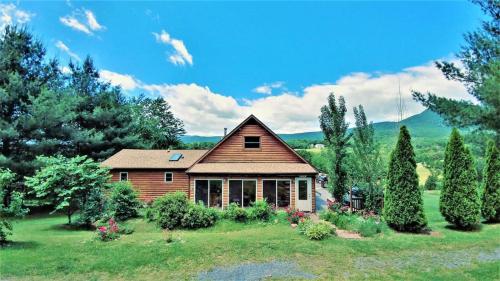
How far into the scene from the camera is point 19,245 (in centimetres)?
967

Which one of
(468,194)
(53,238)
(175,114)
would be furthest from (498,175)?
(175,114)

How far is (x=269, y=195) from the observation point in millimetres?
17594

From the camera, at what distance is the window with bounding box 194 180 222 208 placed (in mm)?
17906

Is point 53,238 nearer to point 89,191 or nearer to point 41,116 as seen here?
point 89,191

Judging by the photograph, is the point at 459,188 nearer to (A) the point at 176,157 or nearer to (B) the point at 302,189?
(B) the point at 302,189

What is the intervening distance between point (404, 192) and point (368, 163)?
10.6 ft

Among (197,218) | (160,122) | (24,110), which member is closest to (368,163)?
(197,218)

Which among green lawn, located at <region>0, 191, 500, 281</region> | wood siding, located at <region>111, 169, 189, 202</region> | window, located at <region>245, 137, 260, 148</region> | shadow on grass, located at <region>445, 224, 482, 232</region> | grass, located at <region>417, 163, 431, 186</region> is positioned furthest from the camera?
grass, located at <region>417, 163, 431, 186</region>

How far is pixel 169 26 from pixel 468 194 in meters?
21.2

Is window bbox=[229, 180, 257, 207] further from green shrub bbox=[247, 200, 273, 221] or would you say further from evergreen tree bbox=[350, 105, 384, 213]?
evergreen tree bbox=[350, 105, 384, 213]

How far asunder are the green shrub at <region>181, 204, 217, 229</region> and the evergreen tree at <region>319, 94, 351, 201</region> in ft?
25.3

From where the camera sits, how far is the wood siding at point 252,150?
18891 millimetres

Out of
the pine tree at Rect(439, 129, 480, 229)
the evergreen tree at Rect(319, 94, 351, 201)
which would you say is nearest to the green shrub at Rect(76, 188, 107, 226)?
the evergreen tree at Rect(319, 94, 351, 201)

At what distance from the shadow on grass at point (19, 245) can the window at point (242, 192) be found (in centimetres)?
1001
